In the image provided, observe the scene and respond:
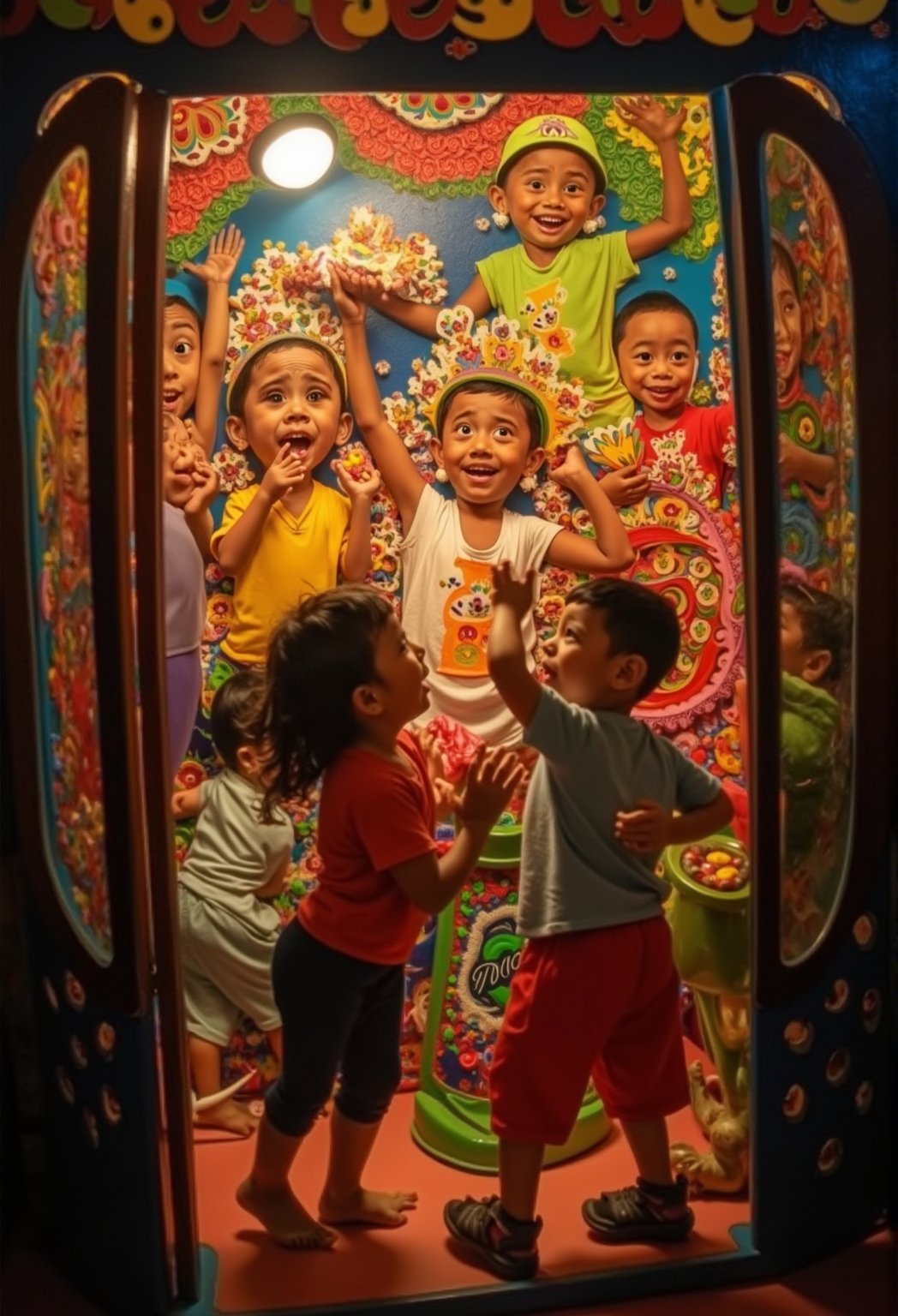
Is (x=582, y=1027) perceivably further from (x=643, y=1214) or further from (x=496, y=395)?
(x=496, y=395)

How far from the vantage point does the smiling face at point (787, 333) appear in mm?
2430

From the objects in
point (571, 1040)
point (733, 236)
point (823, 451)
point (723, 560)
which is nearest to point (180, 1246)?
point (571, 1040)

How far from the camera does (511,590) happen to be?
2.46m

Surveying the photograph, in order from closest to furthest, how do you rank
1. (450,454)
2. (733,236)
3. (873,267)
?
(733,236) < (873,267) < (450,454)

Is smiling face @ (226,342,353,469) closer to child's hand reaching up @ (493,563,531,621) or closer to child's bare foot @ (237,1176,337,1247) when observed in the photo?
child's hand reaching up @ (493,563,531,621)

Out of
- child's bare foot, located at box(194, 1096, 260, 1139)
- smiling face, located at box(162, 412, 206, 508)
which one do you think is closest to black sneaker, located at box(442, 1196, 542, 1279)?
child's bare foot, located at box(194, 1096, 260, 1139)

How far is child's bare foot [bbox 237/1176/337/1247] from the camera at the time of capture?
260 cm

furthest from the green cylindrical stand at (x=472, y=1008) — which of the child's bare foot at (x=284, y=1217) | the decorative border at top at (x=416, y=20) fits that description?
the decorative border at top at (x=416, y=20)

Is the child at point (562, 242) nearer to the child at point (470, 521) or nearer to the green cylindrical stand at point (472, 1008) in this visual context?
the child at point (470, 521)

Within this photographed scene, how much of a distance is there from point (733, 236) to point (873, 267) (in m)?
0.30

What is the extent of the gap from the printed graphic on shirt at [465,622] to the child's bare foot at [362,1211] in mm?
897

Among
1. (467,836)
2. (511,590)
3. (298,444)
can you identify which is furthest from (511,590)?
(298,444)

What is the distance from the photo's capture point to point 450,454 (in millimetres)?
2699

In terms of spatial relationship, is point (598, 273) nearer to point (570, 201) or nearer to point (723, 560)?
point (570, 201)
